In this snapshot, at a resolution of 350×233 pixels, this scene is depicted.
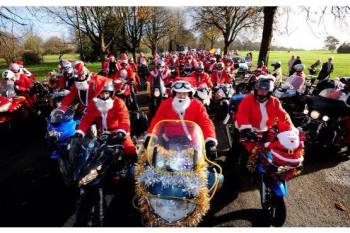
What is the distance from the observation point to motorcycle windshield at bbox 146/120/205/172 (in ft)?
11.5

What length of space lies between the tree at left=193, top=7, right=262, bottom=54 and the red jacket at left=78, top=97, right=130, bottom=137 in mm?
29903

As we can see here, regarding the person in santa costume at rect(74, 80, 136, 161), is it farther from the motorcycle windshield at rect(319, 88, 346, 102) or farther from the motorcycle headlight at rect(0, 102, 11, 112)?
the motorcycle windshield at rect(319, 88, 346, 102)

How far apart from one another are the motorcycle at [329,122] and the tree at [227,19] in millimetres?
27740

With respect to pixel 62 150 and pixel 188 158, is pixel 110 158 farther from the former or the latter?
pixel 188 158

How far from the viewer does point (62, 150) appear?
13.4 feet

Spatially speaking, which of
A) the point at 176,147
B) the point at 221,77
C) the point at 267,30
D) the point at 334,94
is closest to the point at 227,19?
the point at 267,30

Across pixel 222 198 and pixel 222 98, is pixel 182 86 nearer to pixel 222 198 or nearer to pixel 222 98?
pixel 222 198

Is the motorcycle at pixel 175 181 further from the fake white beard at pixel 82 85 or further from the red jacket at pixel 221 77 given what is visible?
the red jacket at pixel 221 77

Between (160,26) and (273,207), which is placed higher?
(160,26)

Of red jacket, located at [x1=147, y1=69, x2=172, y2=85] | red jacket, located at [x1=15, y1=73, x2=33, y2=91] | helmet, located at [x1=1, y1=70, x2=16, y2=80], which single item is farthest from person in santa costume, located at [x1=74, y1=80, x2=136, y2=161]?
red jacket, located at [x1=15, y1=73, x2=33, y2=91]

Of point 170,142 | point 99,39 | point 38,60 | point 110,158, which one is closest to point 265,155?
point 170,142

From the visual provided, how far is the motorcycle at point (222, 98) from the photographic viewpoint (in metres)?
9.62

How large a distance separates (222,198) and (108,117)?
251 cm

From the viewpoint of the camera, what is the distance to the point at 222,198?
17.4 feet
